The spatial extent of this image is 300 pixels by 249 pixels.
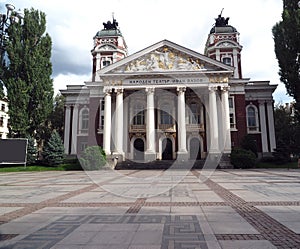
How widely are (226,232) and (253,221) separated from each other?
0.98 meters

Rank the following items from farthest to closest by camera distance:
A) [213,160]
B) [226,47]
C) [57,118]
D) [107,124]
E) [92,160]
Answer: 1. [57,118]
2. [226,47]
3. [107,124]
4. [213,160]
5. [92,160]

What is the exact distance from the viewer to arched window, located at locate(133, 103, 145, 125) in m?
31.2

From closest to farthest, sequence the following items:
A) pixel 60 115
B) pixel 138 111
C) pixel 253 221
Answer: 1. pixel 253 221
2. pixel 138 111
3. pixel 60 115

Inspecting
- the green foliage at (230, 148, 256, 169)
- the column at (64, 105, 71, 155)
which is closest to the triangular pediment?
the column at (64, 105, 71, 155)

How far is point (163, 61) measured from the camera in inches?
1104

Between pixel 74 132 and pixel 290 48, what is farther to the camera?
pixel 74 132

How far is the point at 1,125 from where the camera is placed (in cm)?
4244

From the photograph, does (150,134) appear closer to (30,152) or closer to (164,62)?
(164,62)

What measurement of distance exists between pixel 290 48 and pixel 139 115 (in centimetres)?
1825

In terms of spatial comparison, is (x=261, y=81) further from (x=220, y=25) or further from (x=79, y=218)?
(x=79, y=218)

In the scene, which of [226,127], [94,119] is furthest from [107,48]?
[226,127]

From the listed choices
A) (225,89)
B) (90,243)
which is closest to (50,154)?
(225,89)

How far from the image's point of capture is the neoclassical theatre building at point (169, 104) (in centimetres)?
2681

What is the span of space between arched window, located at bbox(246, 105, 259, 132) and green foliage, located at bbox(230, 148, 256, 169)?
31.4 feet
